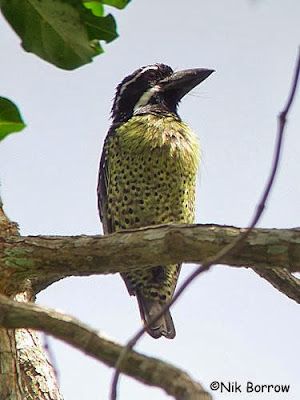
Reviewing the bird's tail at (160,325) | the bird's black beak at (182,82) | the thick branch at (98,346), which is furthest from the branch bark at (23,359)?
the bird's black beak at (182,82)

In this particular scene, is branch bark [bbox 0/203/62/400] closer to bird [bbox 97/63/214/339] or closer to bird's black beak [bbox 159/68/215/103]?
bird [bbox 97/63/214/339]

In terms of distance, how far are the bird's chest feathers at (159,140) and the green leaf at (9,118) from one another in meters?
2.10

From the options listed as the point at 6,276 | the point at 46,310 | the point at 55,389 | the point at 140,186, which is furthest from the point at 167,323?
the point at 46,310

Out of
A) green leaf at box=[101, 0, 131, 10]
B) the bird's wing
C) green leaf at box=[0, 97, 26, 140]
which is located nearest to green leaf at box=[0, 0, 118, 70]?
green leaf at box=[101, 0, 131, 10]

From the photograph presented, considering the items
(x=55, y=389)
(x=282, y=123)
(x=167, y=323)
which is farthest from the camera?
(x=167, y=323)

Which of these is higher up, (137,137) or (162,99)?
(162,99)

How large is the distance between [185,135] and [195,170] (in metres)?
0.23

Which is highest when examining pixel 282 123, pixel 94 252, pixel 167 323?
pixel 167 323

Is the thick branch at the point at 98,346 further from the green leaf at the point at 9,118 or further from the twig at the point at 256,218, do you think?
the green leaf at the point at 9,118

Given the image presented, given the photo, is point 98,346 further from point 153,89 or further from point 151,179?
point 153,89

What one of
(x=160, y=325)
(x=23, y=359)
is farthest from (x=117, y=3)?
(x=160, y=325)

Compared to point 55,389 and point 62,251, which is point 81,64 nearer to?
point 62,251

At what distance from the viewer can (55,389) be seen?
3.94 m

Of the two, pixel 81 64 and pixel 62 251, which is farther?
pixel 62 251
